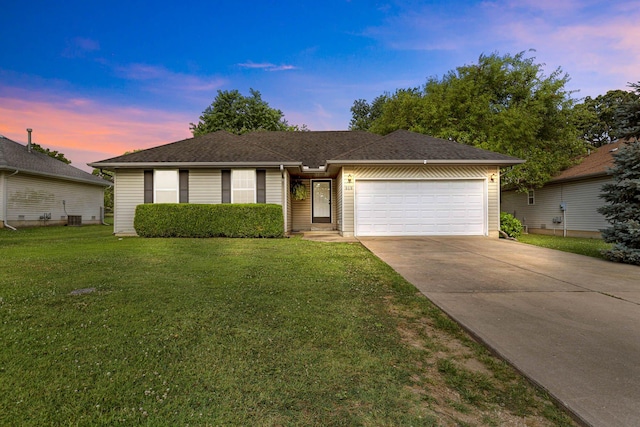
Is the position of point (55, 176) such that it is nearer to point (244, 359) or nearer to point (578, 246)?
point (244, 359)

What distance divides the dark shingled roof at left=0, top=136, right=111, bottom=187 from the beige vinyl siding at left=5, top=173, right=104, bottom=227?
0.50 m

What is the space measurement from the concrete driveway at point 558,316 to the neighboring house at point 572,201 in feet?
27.8

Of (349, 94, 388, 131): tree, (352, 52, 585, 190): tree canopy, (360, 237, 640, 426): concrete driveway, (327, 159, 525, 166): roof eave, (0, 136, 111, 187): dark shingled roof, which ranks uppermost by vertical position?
(349, 94, 388, 131): tree

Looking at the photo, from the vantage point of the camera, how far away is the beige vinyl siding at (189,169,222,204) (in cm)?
1157

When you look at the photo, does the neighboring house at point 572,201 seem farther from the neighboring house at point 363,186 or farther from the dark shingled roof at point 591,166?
the neighboring house at point 363,186

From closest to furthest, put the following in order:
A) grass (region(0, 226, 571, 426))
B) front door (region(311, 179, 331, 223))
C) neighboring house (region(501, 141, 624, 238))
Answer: grass (region(0, 226, 571, 426))
neighboring house (region(501, 141, 624, 238))
front door (region(311, 179, 331, 223))

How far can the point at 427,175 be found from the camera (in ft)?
37.2

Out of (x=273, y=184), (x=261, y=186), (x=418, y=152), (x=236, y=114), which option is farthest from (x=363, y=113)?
(x=261, y=186)

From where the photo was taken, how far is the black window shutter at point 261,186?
1167 centimetres

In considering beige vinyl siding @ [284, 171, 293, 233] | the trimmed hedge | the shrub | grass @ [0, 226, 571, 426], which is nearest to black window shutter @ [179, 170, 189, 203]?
the trimmed hedge

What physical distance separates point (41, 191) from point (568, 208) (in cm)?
2574

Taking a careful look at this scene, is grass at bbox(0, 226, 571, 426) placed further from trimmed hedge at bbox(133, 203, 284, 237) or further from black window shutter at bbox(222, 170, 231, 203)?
black window shutter at bbox(222, 170, 231, 203)

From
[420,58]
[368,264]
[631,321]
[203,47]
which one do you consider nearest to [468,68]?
[420,58]

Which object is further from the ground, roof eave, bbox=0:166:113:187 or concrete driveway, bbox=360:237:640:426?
roof eave, bbox=0:166:113:187
